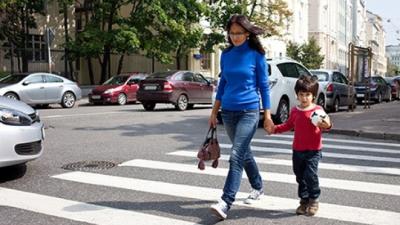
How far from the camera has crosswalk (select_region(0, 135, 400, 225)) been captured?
556 cm

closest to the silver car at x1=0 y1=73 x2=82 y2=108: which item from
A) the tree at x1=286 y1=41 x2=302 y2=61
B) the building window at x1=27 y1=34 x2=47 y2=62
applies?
the building window at x1=27 y1=34 x2=47 y2=62

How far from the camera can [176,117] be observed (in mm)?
16859

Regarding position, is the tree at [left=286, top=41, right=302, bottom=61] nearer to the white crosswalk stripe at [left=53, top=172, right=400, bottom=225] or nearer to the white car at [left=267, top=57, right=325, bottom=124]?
the white car at [left=267, top=57, right=325, bottom=124]

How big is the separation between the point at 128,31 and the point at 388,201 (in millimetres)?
26384

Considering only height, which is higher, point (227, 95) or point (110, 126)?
point (227, 95)

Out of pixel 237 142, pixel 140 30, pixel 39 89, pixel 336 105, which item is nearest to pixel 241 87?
pixel 237 142

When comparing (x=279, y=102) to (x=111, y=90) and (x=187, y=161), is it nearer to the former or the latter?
(x=187, y=161)

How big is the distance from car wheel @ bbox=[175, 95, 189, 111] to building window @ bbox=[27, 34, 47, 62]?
16.2m

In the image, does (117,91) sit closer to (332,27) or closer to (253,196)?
(253,196)

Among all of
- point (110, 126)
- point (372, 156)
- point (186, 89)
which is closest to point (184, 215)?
point (372, 156)

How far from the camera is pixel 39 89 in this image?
21.6m

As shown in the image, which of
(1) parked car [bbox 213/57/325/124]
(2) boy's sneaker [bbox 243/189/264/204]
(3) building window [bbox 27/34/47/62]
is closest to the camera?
(2) boy's sneaker [bbox 243/189/264/204]

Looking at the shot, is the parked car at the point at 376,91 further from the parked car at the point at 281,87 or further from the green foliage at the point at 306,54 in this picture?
the green foliage at the point at 306,54

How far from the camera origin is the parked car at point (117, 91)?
24922mm
